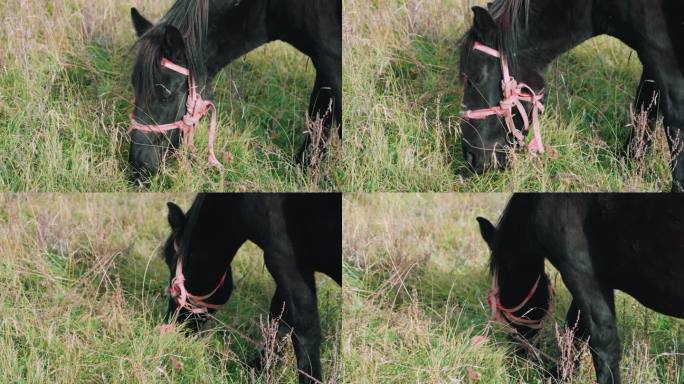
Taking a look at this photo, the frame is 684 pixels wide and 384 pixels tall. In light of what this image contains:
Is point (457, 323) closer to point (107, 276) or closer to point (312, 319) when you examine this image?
point (312, 319)

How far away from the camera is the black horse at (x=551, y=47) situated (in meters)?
4.13

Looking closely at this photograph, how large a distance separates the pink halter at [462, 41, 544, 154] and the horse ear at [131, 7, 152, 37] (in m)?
1.49

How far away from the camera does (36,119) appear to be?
4492 mm

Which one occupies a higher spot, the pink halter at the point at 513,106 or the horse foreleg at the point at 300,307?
the pink halter at the point at 513,106

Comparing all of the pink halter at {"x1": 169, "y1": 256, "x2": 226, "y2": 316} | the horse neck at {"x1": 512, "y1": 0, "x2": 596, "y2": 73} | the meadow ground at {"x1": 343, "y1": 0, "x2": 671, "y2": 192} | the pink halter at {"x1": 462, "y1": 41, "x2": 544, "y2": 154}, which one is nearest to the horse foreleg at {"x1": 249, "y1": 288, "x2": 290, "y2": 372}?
the pink halter at {"x1": 169, "y1": 256, "x2": 226, "y2": 316}

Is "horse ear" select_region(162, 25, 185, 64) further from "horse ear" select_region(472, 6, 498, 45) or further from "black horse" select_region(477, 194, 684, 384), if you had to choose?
"black horse" select_region(477, 194, 684, 384)

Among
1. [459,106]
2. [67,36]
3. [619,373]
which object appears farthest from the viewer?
[67,36]

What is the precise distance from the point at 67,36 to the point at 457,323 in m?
2.31

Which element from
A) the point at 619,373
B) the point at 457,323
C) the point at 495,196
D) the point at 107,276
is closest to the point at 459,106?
the point at 495,196

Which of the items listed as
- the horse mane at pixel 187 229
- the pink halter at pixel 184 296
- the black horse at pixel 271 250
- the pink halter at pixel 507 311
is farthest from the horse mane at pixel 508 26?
the pink halter at pixel 184 296

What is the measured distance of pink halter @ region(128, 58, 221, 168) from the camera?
4.21 meters

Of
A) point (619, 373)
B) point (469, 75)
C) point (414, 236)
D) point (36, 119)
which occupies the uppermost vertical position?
point (469, 75)

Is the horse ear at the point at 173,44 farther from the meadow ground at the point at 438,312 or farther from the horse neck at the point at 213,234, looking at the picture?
the meadow ground at the point at 438,312

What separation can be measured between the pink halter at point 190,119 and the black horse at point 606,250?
140cm
